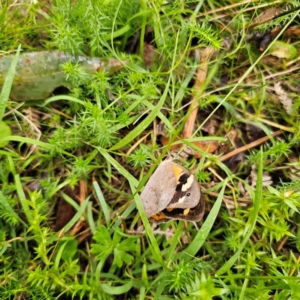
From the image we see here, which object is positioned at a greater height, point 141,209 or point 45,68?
point 45,68

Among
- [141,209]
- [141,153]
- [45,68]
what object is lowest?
[141,209]

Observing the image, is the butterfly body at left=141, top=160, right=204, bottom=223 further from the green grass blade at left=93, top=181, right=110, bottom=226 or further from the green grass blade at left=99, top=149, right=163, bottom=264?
the green grass blade at left=93, top=181, right=110, bottom=226

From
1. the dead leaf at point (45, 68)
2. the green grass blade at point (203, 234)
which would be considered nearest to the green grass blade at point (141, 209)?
the green grass blade at point (203, 234)

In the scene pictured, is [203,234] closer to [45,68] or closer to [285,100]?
[285,100]

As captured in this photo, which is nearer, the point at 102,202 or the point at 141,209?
the point at 141,209

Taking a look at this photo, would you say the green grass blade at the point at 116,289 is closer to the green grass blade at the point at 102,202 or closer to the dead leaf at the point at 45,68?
the green grass blade at the point at 102,202

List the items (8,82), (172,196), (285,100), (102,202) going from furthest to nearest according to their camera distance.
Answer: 1. (285,100)
2. (102,202)
3. (8,82)
4. (172,196)

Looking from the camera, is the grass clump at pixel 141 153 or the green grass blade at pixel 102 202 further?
the green grass blade at pixel 102 202

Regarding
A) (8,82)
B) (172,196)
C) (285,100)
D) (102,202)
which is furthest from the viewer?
(285,100)

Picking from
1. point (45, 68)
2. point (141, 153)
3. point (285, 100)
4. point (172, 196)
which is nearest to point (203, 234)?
point (172, 196)

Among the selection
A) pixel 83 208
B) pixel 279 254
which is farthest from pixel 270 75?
pixel 83 208

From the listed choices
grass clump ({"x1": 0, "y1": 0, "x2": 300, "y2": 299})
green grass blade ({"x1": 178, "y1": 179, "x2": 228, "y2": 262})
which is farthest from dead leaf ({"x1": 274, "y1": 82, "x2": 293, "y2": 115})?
green grass blade ({"x1": 178, "y1": 179, "x2": 228, "y2": 262})

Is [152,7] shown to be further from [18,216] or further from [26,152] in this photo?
[18,216]
